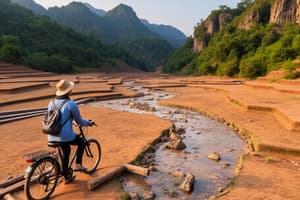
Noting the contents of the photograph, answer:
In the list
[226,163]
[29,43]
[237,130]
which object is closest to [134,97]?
[237,130]

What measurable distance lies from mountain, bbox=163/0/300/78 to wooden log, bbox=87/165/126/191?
23941mm

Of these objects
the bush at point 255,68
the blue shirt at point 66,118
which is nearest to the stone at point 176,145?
the blue shirt at point 66,118

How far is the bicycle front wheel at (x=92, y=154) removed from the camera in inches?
230

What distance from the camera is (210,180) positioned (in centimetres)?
626

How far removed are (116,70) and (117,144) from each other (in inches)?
3022

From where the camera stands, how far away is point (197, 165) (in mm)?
7270

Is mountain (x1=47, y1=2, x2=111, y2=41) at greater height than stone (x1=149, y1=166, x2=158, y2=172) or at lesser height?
greater

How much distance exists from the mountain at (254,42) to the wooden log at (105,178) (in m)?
23.9

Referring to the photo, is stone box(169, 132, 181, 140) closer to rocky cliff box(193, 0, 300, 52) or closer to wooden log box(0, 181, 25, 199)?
wooden log box(0, 181, 25, 199)

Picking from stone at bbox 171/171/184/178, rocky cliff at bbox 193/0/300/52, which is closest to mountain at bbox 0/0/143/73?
rocky cliff at bbox 193/0/300/52

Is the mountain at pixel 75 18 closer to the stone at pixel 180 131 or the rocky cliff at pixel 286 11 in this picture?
the rocky cliff at pixel 286 11

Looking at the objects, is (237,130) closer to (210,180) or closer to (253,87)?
(210,180)

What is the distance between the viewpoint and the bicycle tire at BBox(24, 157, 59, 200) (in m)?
4.59

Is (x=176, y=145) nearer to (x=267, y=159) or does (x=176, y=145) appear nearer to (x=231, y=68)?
(x=267, y=159)
